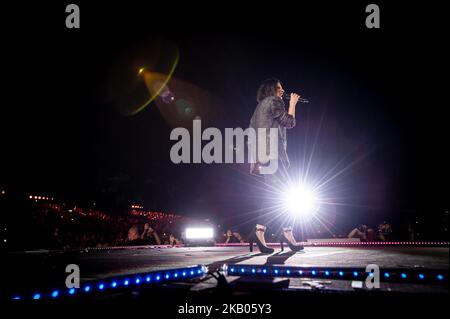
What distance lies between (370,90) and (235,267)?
8.53 meters

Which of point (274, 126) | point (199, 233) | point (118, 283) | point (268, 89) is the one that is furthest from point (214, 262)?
point (199, 233)

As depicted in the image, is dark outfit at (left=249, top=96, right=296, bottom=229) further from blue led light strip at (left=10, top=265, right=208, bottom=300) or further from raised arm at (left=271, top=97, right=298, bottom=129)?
blue led light strip at (left=10, top=265, right=208, bottom=300)

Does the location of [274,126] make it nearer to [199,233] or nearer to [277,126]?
[277,126]

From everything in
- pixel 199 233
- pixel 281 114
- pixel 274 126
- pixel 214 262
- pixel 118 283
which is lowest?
pixel 199 233

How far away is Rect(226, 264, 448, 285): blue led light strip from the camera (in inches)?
77.3

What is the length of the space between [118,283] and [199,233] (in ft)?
28.0

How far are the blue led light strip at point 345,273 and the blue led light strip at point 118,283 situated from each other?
369mm

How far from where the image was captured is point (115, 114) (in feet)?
36.0

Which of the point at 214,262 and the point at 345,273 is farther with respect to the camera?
the point at 214,262

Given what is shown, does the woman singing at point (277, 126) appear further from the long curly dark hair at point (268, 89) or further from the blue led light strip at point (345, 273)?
the blue led light strip at point (345, 273)

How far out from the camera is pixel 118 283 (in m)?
2.12

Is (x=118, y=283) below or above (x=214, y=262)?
above

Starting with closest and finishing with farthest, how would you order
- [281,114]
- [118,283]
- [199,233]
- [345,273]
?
1. [118,283]
2. [345,273]
3. [281,114]
4. [199,233]
